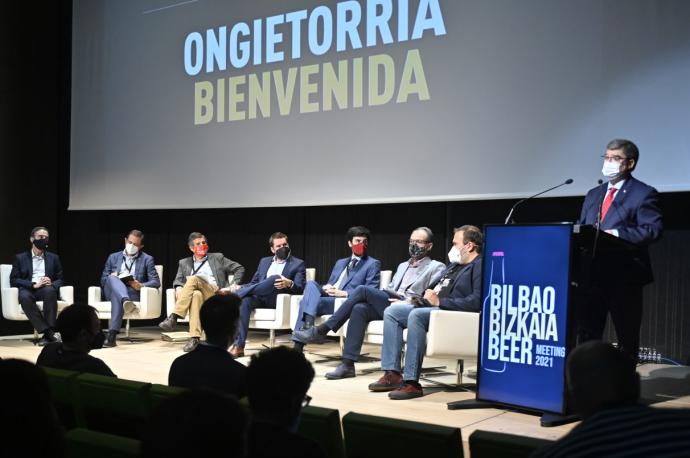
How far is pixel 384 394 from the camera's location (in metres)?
4.66

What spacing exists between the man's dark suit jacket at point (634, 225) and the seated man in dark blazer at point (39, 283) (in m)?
5.11

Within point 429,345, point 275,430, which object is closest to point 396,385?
point 429,345

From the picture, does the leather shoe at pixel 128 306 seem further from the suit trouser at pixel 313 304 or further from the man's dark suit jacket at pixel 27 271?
the suit trouser at pixel 313 304

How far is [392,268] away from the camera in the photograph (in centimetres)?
711

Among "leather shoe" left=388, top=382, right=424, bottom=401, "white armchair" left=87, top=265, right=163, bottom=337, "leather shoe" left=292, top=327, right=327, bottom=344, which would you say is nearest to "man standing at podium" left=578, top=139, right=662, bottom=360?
"leather shoe" left=388, top=382, right=424, bottom=401

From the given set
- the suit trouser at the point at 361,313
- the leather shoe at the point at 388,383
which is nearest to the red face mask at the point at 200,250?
the suit trouser at the point at 361,313

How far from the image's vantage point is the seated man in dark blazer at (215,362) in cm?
250

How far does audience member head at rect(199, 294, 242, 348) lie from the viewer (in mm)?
2672

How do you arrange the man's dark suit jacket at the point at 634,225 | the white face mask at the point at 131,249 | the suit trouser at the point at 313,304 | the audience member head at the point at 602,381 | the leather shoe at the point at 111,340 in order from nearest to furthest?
the audience member head at the point at 602,381
the man's dark suit jacket at the point at 634,225
the suit trouser at the point at 313,304
the leather shoe at the point at 111,340
the white face mask at the point at 131,249

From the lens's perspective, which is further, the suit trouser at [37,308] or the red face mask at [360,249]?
the suit trouser at [37,308]

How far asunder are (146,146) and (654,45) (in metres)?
5.32

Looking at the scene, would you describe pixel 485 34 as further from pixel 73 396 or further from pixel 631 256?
pixel 73 396

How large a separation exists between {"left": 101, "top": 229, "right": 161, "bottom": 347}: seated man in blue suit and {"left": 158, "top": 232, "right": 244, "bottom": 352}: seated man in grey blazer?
42 centimetres

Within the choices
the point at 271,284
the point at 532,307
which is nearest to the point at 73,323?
the point at 532,307
